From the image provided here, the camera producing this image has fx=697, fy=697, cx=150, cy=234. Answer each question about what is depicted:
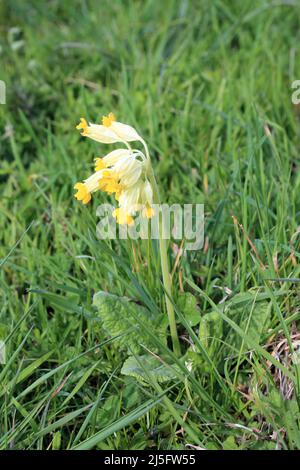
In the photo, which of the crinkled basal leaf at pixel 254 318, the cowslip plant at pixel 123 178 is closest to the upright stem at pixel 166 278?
the cowslip plant at pixel 123 178

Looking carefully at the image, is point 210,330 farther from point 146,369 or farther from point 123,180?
point 123,180

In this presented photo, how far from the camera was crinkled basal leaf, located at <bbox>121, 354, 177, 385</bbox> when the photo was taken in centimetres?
172

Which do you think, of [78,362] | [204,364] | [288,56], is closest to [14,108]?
[288,56]

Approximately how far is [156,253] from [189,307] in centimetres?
21

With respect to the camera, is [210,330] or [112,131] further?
[210,330]

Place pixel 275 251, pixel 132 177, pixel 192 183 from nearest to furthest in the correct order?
1. pixel 132 177
2. pixel 275 251
3. pixel 192 183

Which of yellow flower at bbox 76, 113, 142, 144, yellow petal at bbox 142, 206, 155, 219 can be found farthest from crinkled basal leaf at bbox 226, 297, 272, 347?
yellow flower at bbox 76, 113, 142, 144

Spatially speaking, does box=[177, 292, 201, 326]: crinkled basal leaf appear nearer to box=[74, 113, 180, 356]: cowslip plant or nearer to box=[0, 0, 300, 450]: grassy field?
box=[0, 0, 300, 450]: grassy field

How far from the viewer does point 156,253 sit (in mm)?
1984

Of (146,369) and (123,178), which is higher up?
(123,178)

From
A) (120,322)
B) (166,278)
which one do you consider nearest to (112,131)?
(166,278)

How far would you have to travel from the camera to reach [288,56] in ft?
9.97
